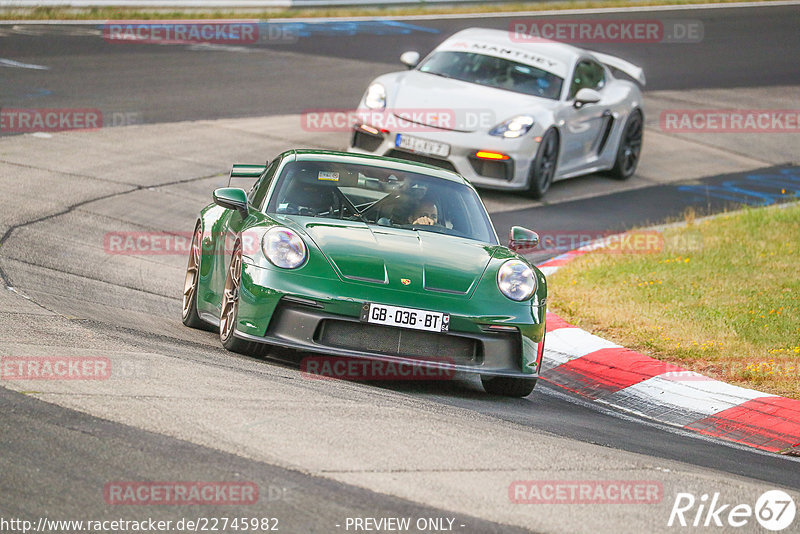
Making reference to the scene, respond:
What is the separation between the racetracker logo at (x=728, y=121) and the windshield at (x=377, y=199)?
1187 cm

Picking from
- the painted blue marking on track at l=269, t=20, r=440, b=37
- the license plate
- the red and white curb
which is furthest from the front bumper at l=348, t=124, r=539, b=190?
the painted blue marking on track at l=269, t=20, r=440, b=37

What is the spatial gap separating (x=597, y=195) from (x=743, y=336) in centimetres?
648

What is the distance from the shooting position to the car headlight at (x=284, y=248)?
21.9 feet

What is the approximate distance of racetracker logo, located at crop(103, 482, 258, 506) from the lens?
4.14m

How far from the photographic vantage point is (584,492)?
4.77m

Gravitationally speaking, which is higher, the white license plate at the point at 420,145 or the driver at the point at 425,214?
the driver at the point at 425,214

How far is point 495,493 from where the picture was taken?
15.2ft

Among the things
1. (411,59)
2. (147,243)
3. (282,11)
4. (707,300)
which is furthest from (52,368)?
(282,11)

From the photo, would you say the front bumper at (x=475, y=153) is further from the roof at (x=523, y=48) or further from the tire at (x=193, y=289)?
the tire at (x=193, y=289)

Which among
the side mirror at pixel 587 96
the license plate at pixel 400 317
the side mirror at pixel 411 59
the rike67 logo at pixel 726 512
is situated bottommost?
the rike67 logo at pixel 726 512

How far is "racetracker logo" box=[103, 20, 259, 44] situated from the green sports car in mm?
13921

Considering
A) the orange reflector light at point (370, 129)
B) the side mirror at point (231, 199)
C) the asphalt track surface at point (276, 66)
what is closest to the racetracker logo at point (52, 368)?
the side mirror at point (231, 199)

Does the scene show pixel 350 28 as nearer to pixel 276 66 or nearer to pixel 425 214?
pixel 276 66

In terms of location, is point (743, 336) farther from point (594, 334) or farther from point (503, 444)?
point (503, 444)
